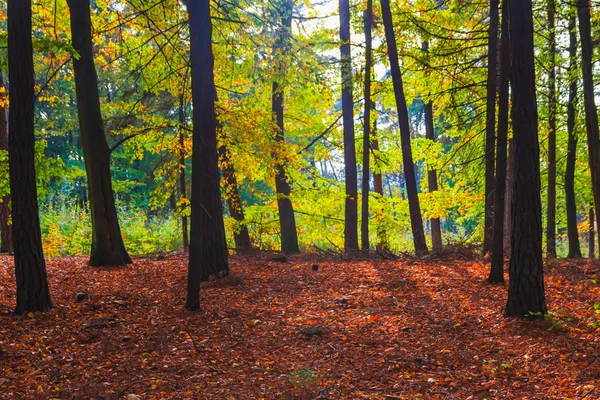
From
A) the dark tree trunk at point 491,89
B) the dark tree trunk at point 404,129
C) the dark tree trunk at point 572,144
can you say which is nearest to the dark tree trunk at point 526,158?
the dark tree trunk at point 491,89

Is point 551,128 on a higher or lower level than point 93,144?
higher

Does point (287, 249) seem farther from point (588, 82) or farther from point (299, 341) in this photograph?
point (588, 82)

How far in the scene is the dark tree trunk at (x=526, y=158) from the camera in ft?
20.1

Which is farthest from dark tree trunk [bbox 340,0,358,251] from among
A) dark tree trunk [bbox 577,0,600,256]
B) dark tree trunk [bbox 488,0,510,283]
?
dark tree trunk [bbox 577,0,600,256]

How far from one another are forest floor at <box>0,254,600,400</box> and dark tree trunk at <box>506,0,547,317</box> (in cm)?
80

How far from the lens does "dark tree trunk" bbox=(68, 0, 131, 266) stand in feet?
32.0

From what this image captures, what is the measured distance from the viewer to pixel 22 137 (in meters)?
6.16

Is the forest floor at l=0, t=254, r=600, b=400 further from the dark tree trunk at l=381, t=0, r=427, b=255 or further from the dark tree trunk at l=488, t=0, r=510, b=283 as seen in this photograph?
the dark tree trunk at l=381, t=0, r=427, b=255

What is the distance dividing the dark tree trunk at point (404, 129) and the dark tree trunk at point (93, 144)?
6897 mm

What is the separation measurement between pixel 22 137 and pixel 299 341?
4705 mm

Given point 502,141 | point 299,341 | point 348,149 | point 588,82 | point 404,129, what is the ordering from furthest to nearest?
1. point 348,149
2. point 404,129
3. point 588,82
4. point 502,141
5. point 299,341

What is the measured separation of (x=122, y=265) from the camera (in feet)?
33.6

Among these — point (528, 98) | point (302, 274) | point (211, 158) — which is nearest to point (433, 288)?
Result: point (302, 274)

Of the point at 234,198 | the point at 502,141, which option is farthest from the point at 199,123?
the point at 234,198
